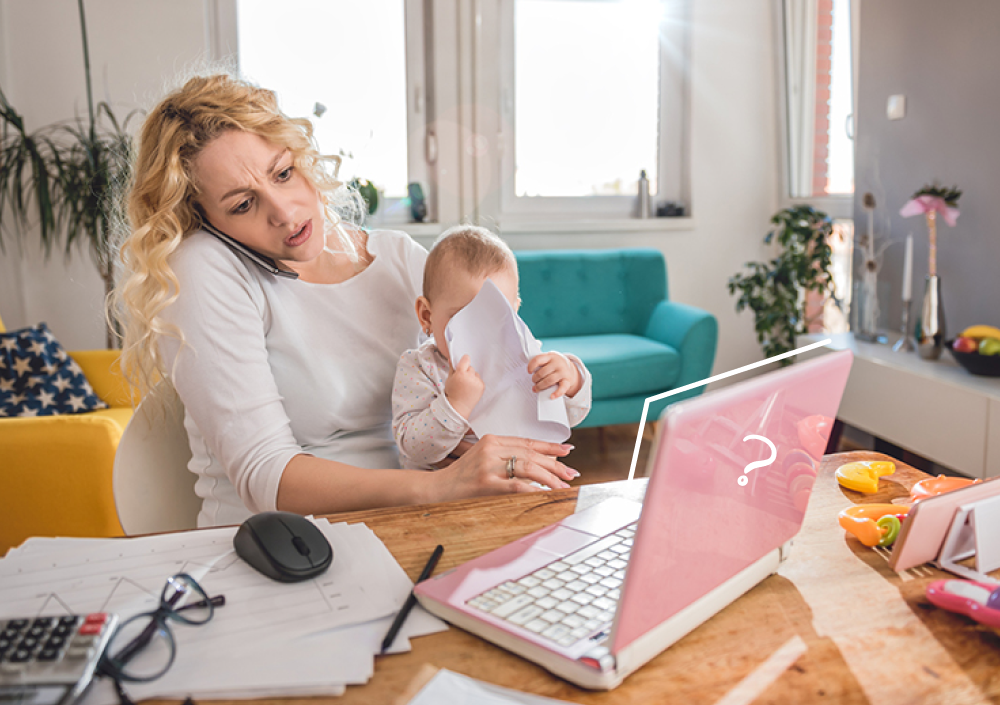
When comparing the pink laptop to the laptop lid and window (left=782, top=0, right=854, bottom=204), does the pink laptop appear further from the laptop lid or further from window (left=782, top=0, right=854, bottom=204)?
window (left=782, top=0, right=854, bottom=204)

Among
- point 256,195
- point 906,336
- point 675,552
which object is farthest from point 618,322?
point 675,552

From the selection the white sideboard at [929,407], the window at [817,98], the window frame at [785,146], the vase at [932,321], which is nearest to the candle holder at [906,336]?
→ the white sideboard at [929,407]

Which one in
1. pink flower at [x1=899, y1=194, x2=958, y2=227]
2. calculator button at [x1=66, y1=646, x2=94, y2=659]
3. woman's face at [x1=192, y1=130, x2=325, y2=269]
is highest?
pink flower at [x1=899, y1=194, x2=958, y2=227]

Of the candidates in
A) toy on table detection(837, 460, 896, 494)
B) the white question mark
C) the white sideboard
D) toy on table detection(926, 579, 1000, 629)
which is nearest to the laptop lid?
the white question mark

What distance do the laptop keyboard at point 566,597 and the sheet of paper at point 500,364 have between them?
16.5 inches

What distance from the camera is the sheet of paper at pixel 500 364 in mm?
1075

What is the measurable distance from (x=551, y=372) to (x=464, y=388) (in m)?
0.13

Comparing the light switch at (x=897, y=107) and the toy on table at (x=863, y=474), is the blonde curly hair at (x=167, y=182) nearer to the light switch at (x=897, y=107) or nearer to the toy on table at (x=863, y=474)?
the toy on table at (x=863, y=474)

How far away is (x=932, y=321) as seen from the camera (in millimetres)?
2664

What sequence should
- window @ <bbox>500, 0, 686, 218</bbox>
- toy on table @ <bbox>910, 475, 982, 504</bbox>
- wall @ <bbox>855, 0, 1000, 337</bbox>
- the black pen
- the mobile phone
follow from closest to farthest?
the black pen, toy on table @ <bbox>910, 475, 982, 504</bbox>, the mobile phone, wall @ <bbox>855, 0, 1000, 337</bbox>, window @ <bbox>500, 0, 686, 218</bbox>

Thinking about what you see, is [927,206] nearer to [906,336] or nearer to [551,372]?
[906,336]

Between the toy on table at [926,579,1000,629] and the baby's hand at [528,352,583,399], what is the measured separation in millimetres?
545

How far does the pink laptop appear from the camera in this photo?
48 cm

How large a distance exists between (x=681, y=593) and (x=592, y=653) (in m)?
0.08
